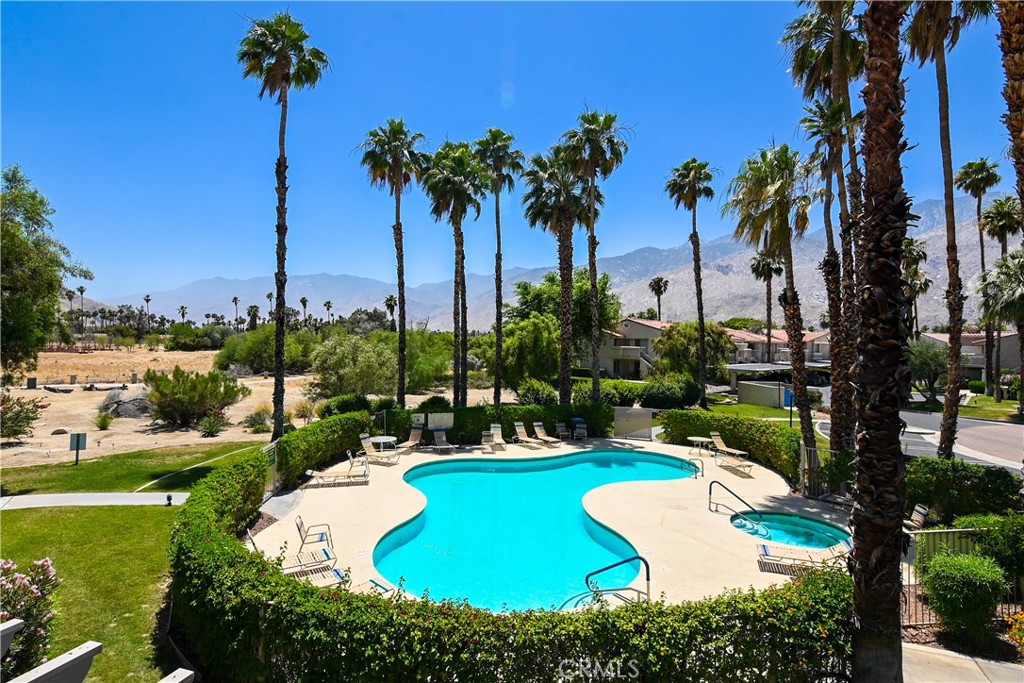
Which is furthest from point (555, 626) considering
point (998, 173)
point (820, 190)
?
point (998, 173)

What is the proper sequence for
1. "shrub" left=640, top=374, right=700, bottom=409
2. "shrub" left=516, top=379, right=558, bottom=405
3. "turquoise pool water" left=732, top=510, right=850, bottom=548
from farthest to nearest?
"shrub" left=640, top=374, right=700, bottom=409
"shrub" left=516, top=379, right=558, bottom=405
"turquoise pool water" left=732, top=510, right=850, bottom=548

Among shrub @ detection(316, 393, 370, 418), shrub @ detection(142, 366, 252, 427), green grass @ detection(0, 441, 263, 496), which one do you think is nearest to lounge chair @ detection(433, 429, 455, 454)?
shrub @ detection(316, 393, 370, 418)

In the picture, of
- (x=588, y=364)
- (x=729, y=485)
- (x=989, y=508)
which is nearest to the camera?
(x=989, y=508)

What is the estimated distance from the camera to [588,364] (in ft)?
179

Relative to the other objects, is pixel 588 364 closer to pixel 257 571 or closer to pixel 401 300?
pixel 401 300

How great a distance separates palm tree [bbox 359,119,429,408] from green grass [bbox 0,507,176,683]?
12.9 m

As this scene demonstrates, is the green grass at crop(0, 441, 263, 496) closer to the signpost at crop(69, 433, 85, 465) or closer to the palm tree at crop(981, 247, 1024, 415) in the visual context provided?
the signpost at crop(69, 433, 85, 465)

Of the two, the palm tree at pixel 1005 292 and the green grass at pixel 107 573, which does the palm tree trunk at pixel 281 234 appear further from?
the palm tree at pixel 1005 292

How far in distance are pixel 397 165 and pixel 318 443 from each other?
1466 centimetres

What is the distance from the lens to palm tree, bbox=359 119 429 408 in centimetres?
2428

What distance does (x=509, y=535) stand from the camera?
13156mm

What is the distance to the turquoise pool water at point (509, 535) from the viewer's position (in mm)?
10250

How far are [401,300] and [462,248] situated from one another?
450 centimetres

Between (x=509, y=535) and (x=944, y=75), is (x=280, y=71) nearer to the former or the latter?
(x=509, y=535)
